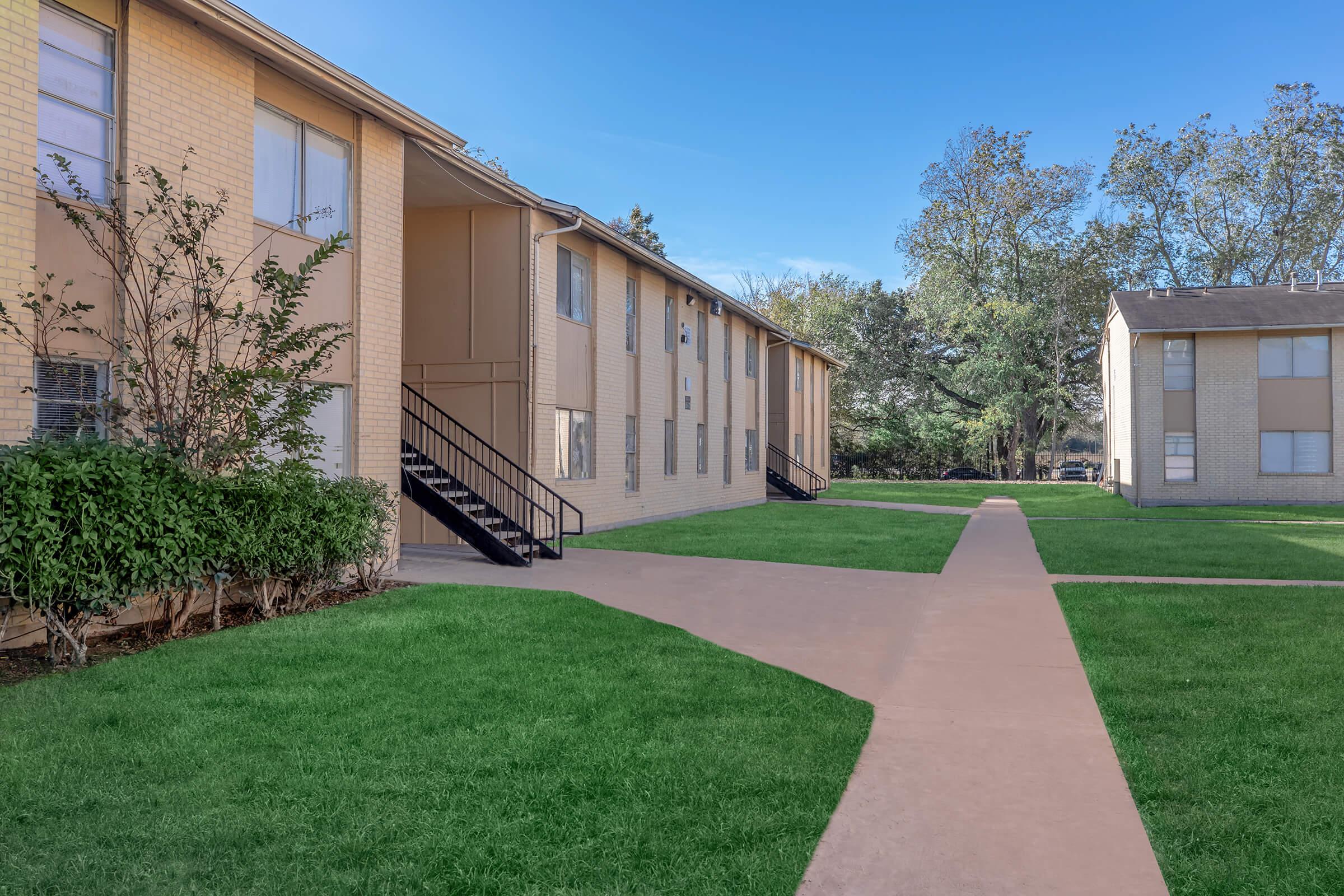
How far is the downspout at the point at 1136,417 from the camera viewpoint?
26.9 metres

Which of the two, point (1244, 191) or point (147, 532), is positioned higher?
point (1244, 191)

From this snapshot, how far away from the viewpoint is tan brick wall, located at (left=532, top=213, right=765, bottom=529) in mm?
15289

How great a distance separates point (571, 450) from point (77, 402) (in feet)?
32.0

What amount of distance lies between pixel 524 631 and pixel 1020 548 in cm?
1051

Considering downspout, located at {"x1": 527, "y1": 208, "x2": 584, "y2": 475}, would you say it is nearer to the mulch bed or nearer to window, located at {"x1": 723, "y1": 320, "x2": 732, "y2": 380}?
the mulch bed

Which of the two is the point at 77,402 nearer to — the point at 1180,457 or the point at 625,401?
the point at 625,401

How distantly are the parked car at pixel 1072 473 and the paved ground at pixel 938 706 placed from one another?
39.0 meters

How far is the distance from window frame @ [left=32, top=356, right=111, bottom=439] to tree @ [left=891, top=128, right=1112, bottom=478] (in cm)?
4102

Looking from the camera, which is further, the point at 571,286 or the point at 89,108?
the point at 571,286

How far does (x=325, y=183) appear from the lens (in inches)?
407

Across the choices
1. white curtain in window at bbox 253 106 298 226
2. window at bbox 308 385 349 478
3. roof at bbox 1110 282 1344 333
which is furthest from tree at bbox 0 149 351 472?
roof at bbox 1110 282 1344 333

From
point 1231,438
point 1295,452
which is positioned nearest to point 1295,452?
point 1295,452

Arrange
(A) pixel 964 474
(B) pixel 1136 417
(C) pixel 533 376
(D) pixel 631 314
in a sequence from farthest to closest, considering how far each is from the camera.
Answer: (A) pixel 964 474 < (B) pixel 1136 417 < (D) pixel 631 314 < (C) pixel 533 376

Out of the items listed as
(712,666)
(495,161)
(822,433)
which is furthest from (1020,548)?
(495,161)
